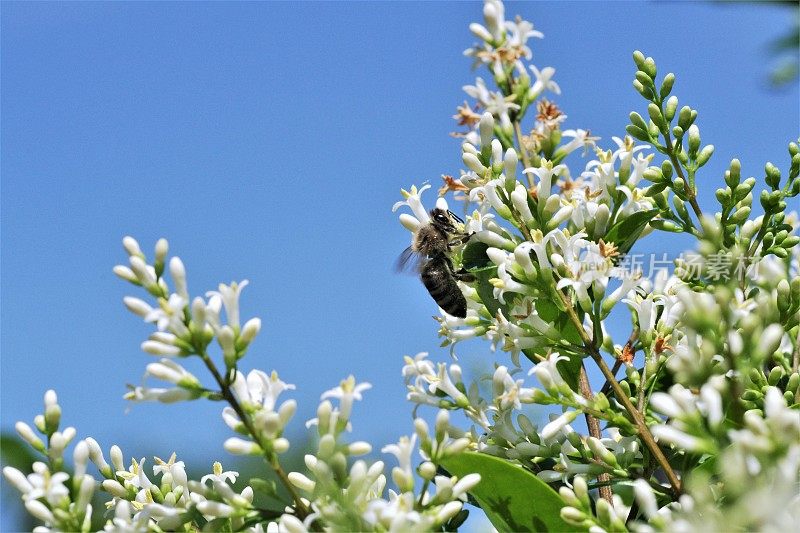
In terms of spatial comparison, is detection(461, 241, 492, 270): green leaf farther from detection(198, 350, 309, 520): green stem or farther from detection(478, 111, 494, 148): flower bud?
detection(198, 350, 309, 520): green stem

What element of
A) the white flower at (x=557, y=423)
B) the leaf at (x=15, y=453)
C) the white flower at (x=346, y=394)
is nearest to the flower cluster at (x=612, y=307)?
the white flower at (x=557, y=423)

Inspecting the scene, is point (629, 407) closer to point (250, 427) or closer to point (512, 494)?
point (512, 494)

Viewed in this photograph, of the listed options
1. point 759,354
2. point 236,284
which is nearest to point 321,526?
point 236,284

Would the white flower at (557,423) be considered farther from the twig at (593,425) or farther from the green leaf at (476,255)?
the green leaf at (476,255)

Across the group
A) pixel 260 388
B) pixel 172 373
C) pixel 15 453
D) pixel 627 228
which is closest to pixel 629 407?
pixel 627 228

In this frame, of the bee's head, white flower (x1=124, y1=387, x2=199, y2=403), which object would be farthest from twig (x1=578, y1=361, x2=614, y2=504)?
white flower (x1=124, y1=387, x2=199, y2=403)

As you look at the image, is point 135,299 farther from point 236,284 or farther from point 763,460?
point 763,460
